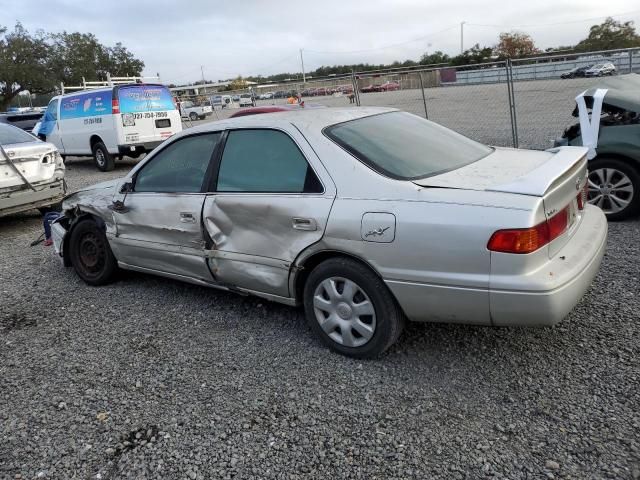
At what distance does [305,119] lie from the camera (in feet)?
11.5

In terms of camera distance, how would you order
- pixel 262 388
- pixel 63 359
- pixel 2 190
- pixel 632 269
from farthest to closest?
A: pixel 2 190
pixel 632 269
pixel 63 359
pixel 262 388

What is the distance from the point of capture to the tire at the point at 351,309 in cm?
297

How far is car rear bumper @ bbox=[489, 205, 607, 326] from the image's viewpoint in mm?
2533

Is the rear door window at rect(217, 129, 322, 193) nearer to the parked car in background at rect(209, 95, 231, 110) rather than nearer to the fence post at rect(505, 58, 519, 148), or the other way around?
the fence post at rect(505, 58, 519, 148)

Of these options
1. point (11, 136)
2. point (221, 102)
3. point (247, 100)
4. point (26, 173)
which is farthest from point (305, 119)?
point (221, 102)

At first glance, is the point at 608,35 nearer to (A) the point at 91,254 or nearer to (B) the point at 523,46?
(B) the point at 523,46

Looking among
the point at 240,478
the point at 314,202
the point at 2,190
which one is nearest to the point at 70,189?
the point at 2,190

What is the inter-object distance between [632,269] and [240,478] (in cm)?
356

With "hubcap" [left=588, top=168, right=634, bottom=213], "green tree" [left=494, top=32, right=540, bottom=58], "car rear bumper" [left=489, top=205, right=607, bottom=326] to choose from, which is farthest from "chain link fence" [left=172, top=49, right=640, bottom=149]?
"green tree" [left=494, top=32, right=540, bottom=58]

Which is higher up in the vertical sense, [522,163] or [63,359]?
[522,163]

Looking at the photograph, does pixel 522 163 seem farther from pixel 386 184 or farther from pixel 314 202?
pixel 314 202

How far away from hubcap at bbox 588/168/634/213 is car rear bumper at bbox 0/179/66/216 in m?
7.16

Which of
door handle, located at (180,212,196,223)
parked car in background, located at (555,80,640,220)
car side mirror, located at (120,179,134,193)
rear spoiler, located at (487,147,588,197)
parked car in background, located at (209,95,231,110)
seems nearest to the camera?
rear spoiler, located at (487,147,588,197)

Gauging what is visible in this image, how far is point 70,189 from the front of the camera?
10586mm
